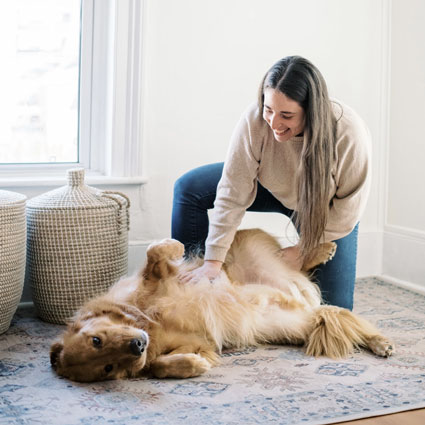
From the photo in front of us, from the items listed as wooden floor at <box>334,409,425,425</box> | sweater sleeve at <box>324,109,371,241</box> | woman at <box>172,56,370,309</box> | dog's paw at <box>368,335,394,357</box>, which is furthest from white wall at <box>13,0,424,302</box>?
wooden floor at <box>334,409,425,425</box>

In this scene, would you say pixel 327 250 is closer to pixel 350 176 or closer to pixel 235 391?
pixel 350 176

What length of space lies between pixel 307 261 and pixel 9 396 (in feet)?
3.71

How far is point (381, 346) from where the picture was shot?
2129 millimetres

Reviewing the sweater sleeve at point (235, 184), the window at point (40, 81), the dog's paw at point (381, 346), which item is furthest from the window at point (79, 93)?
the dog's paw at point (381, 346)

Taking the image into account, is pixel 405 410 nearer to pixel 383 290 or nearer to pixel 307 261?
pixel 307 261

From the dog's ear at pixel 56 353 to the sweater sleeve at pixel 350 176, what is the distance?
3.22 feet

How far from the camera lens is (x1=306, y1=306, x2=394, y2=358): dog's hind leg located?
213 cm

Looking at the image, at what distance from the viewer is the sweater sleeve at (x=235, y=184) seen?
7.42 ft

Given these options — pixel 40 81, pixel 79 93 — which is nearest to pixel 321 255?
pixel 79 93

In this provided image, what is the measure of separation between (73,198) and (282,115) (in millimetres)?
873

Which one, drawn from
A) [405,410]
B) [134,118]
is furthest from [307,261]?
[134,118]

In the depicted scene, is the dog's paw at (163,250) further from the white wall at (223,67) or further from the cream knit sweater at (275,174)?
the white wall at (223,67)

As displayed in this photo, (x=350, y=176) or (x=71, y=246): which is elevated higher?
(x=350, y=176)

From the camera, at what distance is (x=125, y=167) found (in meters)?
2.85
